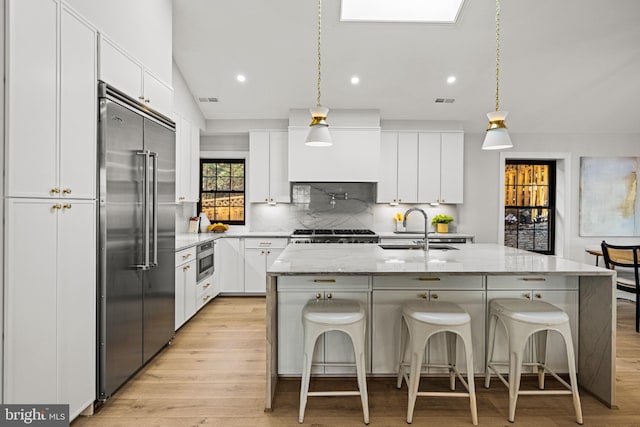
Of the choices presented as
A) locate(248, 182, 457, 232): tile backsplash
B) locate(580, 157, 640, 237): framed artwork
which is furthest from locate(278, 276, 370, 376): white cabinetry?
locate(580, 157, 640, 237): framed artwork

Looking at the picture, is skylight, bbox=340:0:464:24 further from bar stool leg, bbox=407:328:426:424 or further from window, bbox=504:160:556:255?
bar stool leg, bbox=407:328:426:424

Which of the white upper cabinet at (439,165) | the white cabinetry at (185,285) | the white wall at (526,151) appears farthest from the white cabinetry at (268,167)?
the white wall at (526,151)

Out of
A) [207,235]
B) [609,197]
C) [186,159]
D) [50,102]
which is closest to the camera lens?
[50,102]

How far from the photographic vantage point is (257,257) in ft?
17.3

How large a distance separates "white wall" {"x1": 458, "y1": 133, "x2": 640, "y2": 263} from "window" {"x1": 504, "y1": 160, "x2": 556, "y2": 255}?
1.04 feet

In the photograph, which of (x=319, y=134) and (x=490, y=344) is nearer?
(x=490, y=344)

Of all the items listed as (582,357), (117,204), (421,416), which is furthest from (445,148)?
(117,204)

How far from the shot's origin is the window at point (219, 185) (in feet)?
19.3

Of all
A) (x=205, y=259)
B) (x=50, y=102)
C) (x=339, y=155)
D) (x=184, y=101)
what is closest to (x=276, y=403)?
(x=50, y=102)

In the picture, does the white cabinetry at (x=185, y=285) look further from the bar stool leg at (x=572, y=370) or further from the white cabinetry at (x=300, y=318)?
the bar stool leg at (x=572, y=370)

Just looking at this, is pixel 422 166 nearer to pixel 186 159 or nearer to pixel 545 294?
pixel 545 294

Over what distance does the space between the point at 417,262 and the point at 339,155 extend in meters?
2.92

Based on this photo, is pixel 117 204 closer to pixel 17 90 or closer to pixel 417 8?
pixel 17 90

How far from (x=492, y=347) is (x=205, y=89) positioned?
14.2ft
